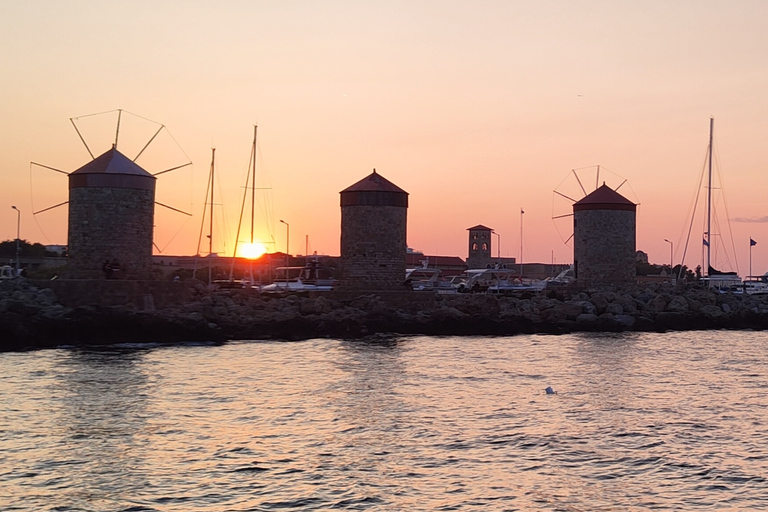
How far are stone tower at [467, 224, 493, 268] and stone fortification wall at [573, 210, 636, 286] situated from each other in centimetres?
2868

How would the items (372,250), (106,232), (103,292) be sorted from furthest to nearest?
(372,250) → (106,232) → (103,292)

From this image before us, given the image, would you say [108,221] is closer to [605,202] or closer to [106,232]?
[106,232]

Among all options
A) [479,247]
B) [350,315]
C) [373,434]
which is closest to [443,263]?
[479,247]

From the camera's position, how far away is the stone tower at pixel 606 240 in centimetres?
3394

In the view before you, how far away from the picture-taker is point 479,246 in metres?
63.7

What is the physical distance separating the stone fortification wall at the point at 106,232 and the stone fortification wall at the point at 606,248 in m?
17.2

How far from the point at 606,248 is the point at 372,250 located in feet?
35.9

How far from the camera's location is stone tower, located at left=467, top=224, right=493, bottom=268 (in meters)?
63.3

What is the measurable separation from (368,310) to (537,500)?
17739 millimetres

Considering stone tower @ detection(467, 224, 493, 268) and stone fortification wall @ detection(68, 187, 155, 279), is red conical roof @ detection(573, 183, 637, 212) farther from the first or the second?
stone tower @ detection(467, 224, 493, 268)

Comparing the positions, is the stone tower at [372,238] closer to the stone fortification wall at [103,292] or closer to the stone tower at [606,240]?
the stone fortification wall at [103,292]

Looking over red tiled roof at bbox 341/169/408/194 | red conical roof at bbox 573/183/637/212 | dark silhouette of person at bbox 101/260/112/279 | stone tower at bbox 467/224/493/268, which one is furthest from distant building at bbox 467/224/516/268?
dark silhouette of person at bbox 101/260/112/279

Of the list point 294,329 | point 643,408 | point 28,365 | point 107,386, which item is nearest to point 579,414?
point 643,408

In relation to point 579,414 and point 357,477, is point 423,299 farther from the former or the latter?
point 357,477
